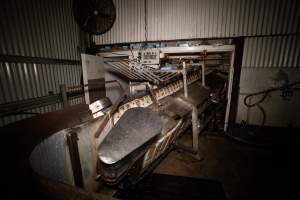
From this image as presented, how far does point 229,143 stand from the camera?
353cm

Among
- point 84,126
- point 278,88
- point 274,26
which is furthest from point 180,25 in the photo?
point 84,126

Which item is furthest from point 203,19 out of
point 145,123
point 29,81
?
point 29,81

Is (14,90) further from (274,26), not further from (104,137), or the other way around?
(274,26)

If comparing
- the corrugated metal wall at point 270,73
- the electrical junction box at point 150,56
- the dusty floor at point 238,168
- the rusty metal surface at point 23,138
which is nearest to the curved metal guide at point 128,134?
the rusty metal surface at point 23,138

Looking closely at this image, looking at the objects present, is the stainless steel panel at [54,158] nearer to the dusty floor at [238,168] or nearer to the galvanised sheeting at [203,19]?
the dusty floor at [238,168]

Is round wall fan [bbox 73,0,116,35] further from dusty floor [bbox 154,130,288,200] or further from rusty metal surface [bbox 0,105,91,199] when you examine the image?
dusty floor [bbox 154,130,288,200]

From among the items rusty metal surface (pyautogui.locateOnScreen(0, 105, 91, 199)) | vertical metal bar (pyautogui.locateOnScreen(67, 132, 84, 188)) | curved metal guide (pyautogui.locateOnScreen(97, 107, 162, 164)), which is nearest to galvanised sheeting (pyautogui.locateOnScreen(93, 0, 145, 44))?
rusty metal surface (pyautogui.locateOnScreen(0, 105, 91, 199))

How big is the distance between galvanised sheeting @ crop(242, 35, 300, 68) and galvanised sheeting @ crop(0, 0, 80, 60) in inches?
173

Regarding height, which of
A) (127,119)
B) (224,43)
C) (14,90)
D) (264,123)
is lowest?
(264,123)

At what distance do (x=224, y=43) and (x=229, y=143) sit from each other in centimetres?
240

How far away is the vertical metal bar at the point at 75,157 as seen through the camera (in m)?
1.29

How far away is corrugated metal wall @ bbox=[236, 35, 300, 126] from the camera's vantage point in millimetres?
3328

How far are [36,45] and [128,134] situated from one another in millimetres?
2972

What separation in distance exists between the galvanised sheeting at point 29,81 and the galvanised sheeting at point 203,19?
1.74 m
